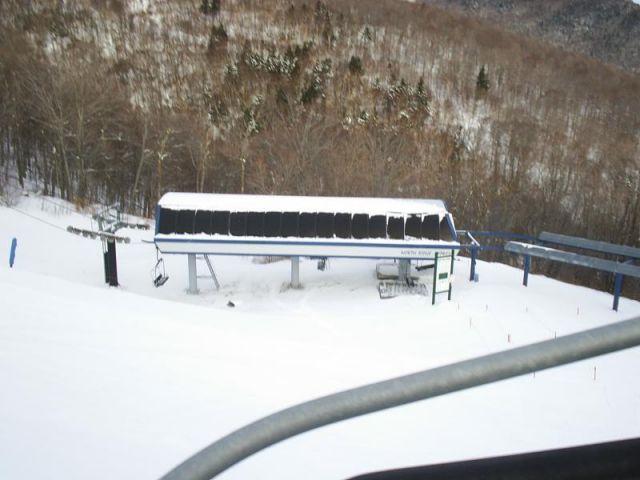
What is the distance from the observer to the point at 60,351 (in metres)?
4.60

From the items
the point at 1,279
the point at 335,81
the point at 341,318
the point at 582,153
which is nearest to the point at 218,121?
the point at 335,81

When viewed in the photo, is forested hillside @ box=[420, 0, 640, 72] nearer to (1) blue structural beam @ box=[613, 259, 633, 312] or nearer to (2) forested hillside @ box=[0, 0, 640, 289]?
(2) forested hillside @ box=[0, 0, 640, 289]

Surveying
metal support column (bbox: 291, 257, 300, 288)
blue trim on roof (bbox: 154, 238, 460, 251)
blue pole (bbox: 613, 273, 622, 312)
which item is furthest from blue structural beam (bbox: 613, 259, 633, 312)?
metal support column (bbox: 291, 257, 300, 288)

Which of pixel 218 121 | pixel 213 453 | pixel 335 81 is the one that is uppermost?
pixel 335 81

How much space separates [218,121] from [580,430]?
44308 mm

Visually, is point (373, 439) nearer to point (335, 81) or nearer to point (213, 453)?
point (213, 453)

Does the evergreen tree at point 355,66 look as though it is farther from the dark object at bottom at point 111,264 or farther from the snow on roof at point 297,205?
the dark object at bottom at point 111,264

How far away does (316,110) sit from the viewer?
47.2 m

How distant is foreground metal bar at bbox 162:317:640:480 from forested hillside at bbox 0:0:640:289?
2549 cm

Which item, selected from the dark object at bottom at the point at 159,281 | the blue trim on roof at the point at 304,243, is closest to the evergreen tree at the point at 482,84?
the blue trim on roof at the point at 304,243

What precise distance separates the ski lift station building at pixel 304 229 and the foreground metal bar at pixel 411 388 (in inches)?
478

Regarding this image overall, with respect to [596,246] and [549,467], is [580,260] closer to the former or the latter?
[596,246]

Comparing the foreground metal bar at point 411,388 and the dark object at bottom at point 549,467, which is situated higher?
the foreground metal bar at point 411,388

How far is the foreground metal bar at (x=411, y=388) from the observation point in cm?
101
